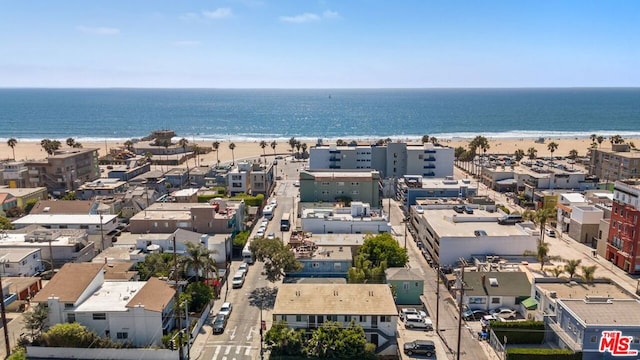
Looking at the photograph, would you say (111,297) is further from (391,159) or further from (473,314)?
(391,159)

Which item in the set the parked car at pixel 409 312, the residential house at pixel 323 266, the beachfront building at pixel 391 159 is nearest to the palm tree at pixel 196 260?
the residential house at pixel 323 266

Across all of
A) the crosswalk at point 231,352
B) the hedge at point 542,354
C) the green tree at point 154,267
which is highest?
the green tree at point 154,267

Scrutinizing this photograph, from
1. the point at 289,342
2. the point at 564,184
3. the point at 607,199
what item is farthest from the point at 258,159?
the point at 289,342

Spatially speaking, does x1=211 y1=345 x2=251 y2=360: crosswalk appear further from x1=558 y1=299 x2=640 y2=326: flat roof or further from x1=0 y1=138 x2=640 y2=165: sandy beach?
x1=0 y1=138 x2=640 y2=165: sandy beach

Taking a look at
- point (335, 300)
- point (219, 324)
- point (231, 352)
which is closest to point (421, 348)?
point (335, 300)

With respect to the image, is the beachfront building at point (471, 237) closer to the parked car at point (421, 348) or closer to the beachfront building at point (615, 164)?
the parked car at point (421, 348)

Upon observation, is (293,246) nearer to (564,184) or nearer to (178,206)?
(178,206)
